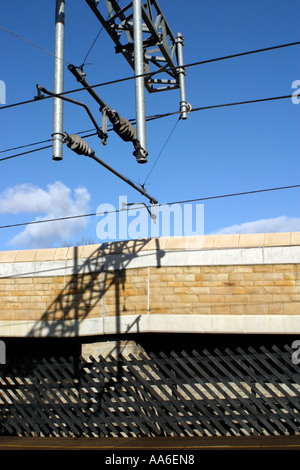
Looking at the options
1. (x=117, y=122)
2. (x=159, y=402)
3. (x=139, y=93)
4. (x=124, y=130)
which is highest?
(x=139, y=93)

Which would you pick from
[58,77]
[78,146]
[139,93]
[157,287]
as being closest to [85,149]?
[78,146]

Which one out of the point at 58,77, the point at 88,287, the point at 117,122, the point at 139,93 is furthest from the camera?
the point at 88,287

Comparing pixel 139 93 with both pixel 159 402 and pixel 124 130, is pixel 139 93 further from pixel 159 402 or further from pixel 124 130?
pixel 159 402

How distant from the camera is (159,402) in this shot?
8.66 m

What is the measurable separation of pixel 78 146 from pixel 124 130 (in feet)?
3.04

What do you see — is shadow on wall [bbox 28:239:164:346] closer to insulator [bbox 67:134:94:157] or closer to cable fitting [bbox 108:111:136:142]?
cable fitting [bbox 108:111:136:142]

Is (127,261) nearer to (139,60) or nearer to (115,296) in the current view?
(115,296)

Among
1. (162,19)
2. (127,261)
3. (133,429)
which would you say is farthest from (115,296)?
(162,19)

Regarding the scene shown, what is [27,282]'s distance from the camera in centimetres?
1284

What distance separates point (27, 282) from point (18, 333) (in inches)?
59.4

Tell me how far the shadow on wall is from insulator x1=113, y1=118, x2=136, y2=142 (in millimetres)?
4303

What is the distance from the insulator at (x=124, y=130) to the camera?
7.71 meters

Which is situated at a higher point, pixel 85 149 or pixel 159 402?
pixel 85 149

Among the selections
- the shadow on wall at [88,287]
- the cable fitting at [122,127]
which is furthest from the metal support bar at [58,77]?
the shadow on wall at [88,287]
